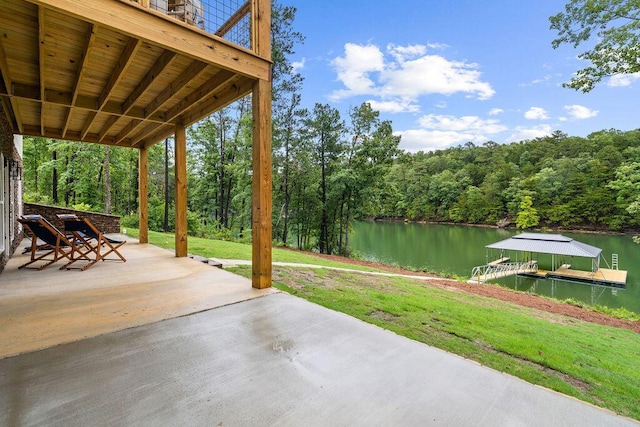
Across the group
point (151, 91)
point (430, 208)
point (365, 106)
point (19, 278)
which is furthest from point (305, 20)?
point (430, 208)

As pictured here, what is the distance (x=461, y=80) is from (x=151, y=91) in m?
42.9

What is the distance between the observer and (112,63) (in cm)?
351

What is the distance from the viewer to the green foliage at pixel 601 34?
7.09 metres

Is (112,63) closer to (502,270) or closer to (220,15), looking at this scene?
(220,15)

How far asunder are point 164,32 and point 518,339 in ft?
16.4

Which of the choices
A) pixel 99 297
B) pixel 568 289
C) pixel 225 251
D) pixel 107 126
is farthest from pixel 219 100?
pixel 568 289

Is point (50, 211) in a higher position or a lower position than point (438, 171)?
lower

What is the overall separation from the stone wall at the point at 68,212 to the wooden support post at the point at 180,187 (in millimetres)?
4880

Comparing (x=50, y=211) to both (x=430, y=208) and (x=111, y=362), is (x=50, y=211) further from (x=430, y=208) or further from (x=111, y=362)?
(x=430, y=208)

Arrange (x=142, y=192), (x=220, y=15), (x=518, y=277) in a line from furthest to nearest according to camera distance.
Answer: (x=518, y=277) → (x=142, y=192) → (x=220, y=15)

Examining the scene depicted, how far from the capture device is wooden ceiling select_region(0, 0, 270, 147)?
254cm

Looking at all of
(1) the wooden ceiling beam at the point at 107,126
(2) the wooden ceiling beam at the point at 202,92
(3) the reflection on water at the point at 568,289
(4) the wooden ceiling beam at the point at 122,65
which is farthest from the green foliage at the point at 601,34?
(1) the wooden ceiling beam at the point at 107,126

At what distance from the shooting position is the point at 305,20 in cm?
1445

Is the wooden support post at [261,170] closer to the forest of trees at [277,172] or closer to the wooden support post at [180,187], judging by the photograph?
the wooden support post at [180,187]
